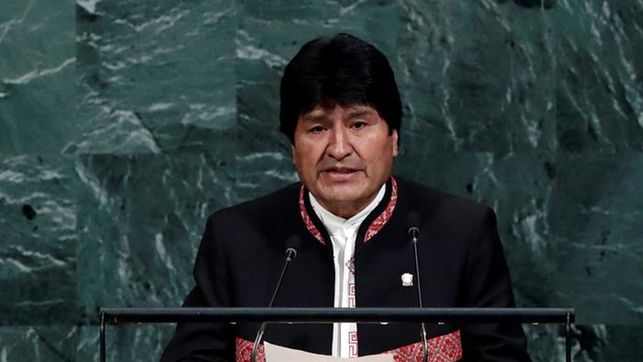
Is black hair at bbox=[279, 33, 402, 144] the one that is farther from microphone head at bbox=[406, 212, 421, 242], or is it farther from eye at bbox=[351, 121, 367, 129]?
microphone head at bbox=[406, 212, 421, 242]

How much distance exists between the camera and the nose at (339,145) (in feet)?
10.0

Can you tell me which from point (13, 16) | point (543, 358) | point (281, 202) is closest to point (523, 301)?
point (543, 358)

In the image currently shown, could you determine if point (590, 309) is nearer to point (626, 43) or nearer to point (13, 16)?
point (626, 43)

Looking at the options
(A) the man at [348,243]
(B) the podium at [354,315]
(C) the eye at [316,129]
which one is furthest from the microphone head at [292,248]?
(B) the podium at [354,315]

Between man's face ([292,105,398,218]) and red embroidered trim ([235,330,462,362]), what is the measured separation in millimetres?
351

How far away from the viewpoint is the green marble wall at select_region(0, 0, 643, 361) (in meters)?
4.17

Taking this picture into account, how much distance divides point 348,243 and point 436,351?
1.18ft

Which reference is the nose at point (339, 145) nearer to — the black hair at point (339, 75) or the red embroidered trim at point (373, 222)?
the black hair at point (339, 75)

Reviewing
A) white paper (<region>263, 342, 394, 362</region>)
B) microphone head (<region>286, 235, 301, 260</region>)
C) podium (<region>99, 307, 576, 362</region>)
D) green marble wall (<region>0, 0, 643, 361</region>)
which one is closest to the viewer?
podium (<region>99, 307, 576, 362</region>)

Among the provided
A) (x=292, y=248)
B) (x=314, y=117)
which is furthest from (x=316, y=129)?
(x=292, y=248)

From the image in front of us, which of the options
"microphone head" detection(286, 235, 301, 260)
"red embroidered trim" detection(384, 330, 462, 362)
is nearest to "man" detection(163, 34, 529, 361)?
"red embroidered trim" detection(384, 330, 462, 362)

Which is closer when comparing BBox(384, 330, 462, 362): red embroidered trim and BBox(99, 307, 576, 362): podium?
BBox(99, 307, 576, 362): podium

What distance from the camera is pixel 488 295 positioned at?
309 centimetres

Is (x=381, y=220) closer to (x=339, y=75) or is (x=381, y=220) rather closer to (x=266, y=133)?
(x=339, y=75)
